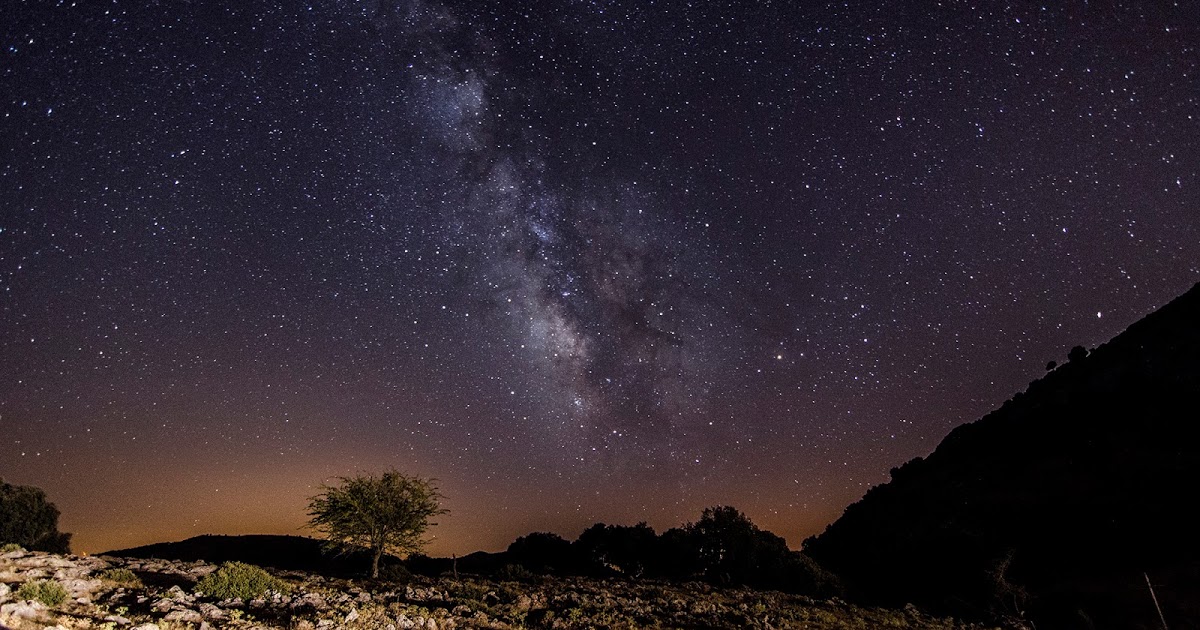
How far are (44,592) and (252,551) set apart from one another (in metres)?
58.6

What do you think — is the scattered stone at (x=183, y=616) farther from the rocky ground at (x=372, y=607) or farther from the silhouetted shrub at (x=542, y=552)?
the silhouetted shrub at (x=542, y=552)

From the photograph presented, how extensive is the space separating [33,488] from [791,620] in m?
53.7

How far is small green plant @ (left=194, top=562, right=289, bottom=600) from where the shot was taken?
1539 centimetres

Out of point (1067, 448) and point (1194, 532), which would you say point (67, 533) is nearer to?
point (1194, 532)

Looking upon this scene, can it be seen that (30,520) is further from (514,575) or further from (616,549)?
(616,549)

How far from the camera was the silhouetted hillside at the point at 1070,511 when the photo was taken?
33.4 metres

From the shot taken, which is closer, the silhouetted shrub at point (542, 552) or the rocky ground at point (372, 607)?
the rocky ground at point (372, 607)

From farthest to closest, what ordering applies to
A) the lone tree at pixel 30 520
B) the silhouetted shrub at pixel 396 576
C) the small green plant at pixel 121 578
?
the lone tree at pixel 30 520, the silhouetted shrub at pixel 396 576, the small green plant at pixel 121 578

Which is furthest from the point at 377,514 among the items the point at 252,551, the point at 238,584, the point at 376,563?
the point at 252,551

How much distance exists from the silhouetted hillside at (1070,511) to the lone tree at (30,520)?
60.3 m

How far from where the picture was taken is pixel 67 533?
142 ft

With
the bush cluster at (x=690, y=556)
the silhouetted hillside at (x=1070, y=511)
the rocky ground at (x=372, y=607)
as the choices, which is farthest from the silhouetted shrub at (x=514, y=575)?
the silhouetted hillside at (x=1070, y=511)

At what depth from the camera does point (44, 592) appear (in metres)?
11.9

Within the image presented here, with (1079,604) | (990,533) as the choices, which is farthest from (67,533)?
(990,533)
